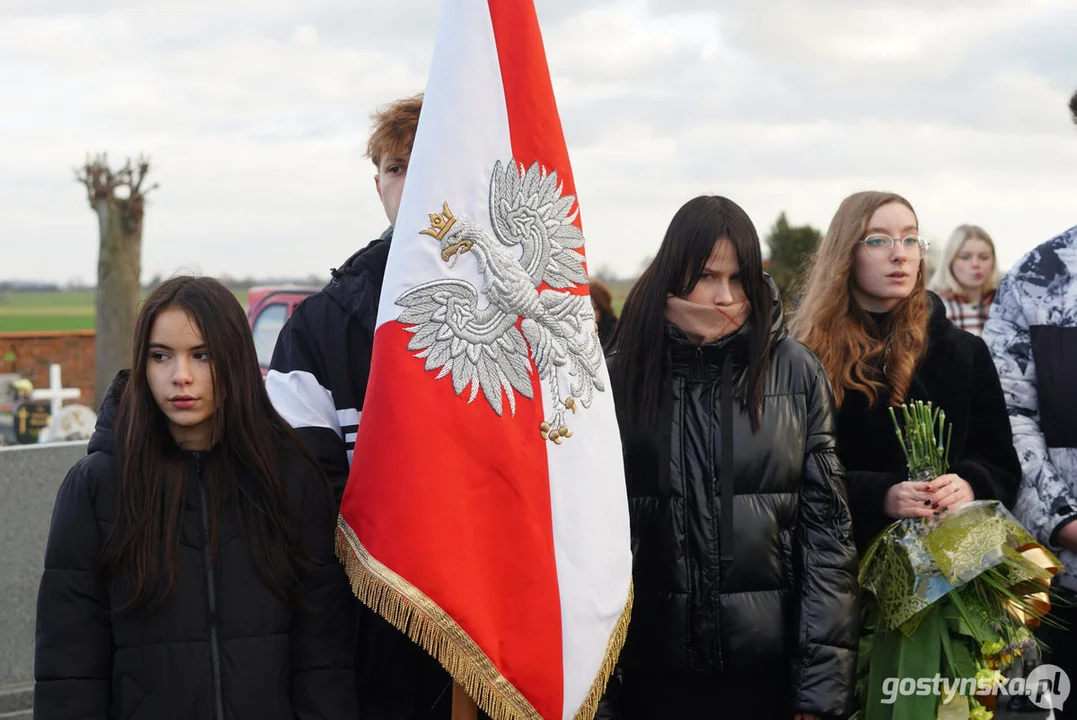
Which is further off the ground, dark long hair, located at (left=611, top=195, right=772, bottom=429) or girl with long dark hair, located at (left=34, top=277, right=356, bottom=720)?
dark long hair, located at (left=611, top=195, right=772, bottom=429)

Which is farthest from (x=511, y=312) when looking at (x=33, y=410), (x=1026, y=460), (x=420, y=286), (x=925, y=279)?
(x=33, y=410)

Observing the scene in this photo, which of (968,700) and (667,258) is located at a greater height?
(667,258)

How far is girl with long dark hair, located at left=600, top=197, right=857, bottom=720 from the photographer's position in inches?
114

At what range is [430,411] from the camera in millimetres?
2656

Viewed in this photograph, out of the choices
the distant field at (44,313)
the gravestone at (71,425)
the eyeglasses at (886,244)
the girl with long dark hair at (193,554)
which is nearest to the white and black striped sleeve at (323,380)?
the girl with long dark hair at (193,554)

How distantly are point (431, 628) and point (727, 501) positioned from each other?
0.84 metres

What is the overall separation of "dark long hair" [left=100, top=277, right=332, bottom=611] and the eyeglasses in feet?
6.46

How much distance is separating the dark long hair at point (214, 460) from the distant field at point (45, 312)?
30.0m

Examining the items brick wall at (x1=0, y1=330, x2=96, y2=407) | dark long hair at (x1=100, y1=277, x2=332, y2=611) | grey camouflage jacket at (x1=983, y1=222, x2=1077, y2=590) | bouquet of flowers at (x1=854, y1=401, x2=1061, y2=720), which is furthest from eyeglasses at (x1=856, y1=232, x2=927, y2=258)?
brick wall at (x1=0, y1=330, x2=96, y2=407)

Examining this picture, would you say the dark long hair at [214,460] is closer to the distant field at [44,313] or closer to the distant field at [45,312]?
the distant field at [45,312]

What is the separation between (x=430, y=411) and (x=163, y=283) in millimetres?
697

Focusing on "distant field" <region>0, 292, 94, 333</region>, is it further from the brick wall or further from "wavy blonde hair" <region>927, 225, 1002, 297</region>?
"wavy blonde hair" <region>927, 225, 1002, 297</region>

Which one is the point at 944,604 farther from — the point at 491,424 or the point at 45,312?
the point at 45,312

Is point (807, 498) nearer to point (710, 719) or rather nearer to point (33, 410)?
point (710, 719)
